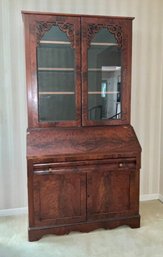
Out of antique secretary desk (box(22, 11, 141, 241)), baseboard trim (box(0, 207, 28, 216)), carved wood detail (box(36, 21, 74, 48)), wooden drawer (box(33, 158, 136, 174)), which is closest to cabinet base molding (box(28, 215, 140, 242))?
antique secretary desk (box(22, 11, 141, 241))

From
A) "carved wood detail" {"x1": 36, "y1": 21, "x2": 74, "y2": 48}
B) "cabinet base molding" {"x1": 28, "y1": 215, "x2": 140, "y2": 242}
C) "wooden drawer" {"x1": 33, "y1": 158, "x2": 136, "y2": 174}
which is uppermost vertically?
"carved wood detail" {"x1": 36, "y1": 21, "x2": 74, "y2": 48}

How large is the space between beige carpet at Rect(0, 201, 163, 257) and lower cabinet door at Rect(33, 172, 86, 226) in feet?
0.61

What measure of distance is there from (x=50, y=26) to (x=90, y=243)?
6.92 feet

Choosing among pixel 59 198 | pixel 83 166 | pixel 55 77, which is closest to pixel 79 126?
pixel 83 166

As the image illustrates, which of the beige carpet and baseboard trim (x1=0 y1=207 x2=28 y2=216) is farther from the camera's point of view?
baseboard trim (x1=0 y1=207 x2=28 y2=216)

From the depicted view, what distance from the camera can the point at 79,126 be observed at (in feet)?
8.59

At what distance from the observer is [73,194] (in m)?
2.46

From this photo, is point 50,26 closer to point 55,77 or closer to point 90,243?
point 55,77

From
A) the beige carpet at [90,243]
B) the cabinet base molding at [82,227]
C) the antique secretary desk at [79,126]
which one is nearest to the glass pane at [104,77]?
the antique secretary desk at [79,126]

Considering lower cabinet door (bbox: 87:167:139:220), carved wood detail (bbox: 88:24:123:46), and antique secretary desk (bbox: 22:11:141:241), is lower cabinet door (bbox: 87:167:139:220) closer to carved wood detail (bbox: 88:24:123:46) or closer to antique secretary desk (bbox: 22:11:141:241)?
antique secretary desk (bbox: 22:11:141:241)

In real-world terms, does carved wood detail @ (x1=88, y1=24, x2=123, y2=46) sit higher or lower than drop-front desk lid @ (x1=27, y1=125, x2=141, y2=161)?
higher

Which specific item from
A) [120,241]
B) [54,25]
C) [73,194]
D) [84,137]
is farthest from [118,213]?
[54,25]

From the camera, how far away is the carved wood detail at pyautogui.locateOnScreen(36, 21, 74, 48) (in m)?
2.42

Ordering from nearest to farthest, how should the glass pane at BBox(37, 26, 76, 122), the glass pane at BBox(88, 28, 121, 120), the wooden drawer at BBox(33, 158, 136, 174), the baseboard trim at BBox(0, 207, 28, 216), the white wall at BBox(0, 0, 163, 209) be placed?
1. the wooden drawer at BBox(33, 158, 136, 174)
2. the glass pane at BBox(37, 26, 76, 122)
3. the glass pane at BBox(88, 28, 121, 120)
4. the white wall at BBox(0, 0, 163, 209)
5. the baseboard trim at BBox(0, 207, 28, 216)
